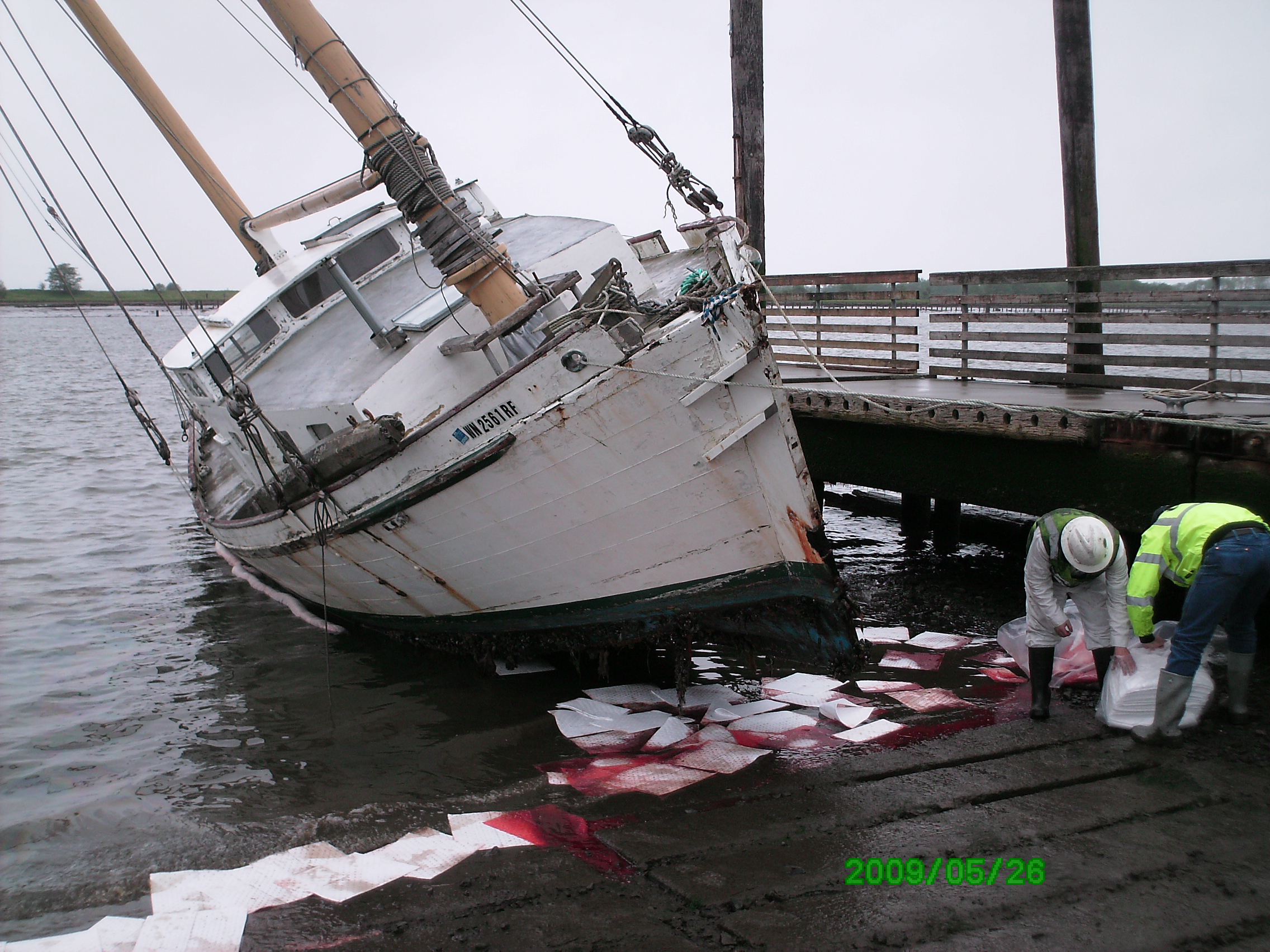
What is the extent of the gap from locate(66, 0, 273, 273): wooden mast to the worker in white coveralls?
919 cm

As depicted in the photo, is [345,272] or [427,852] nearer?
[427,852]

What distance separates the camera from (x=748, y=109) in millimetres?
11617

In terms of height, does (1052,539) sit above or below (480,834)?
above

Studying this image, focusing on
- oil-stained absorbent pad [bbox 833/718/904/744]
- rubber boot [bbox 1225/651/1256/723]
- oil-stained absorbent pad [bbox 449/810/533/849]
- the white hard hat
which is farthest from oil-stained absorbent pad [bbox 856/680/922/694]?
oil-stained absorbent pad [bbox 449/810/533/849]

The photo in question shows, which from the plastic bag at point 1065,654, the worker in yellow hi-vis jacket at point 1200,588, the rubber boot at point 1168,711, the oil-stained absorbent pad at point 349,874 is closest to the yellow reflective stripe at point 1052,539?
the worker in yellow hi-vis jacket at point 1200,588

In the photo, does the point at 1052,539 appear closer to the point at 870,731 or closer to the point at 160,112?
the point at 870,731

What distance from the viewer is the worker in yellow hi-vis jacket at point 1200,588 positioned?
15.4 feet

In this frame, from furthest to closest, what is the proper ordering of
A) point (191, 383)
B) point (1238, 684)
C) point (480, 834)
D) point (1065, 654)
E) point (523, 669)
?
point (191, 383)
point (523, 669)
point (1065, 654)
point (1238, 684)
point (480, 834)

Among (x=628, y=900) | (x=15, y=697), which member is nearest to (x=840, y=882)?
(x=628, y=900)

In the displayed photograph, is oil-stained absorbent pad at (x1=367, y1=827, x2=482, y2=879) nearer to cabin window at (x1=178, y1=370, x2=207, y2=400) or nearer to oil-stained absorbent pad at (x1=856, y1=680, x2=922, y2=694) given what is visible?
oil-stained absorbent pad at (x1=856, y1=680, x2=922, y2=694)

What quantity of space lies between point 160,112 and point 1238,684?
1250 centimetres

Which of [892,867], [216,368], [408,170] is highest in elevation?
[408,170]

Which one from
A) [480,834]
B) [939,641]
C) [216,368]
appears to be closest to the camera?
[480,834]
